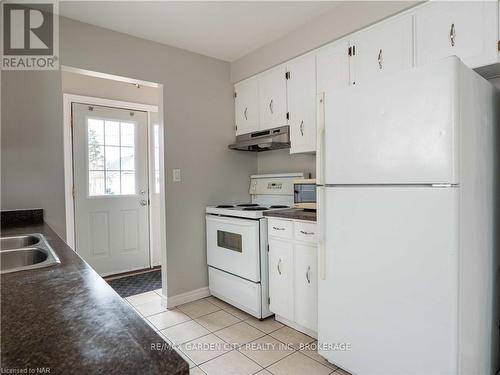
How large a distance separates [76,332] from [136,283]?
3119mm

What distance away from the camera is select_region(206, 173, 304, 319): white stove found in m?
2.50

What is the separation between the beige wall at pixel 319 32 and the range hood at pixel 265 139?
622 mm

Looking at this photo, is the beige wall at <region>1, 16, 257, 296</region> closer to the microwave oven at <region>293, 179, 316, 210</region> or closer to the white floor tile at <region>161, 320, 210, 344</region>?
the white floor tile at <region>161, 320, 210, 344</region>

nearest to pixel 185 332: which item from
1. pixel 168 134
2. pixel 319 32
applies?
pixel 168 134

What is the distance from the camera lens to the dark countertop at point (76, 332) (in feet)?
1.61

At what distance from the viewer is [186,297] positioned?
9.66 ft

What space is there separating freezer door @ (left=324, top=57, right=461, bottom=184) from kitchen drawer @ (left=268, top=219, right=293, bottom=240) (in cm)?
65

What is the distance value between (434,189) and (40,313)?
4.93 feet

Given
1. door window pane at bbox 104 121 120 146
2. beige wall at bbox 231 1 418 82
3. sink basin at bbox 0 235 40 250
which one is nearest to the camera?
sink basin at bbox 0 235 40 250

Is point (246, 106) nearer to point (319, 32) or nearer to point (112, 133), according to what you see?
point (319, 32)

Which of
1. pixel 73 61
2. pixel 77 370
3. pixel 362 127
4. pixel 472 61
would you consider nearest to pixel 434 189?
pixel 362 127

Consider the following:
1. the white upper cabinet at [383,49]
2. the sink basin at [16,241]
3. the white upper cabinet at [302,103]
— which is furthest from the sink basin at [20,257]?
the white upper cabinet at [383,49]

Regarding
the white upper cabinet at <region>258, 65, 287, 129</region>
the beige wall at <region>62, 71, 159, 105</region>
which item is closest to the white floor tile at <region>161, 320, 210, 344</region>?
the white upper cabinet at <region>258, 65, 287, 129</region>

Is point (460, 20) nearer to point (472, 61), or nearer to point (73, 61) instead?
point (472, 61)
